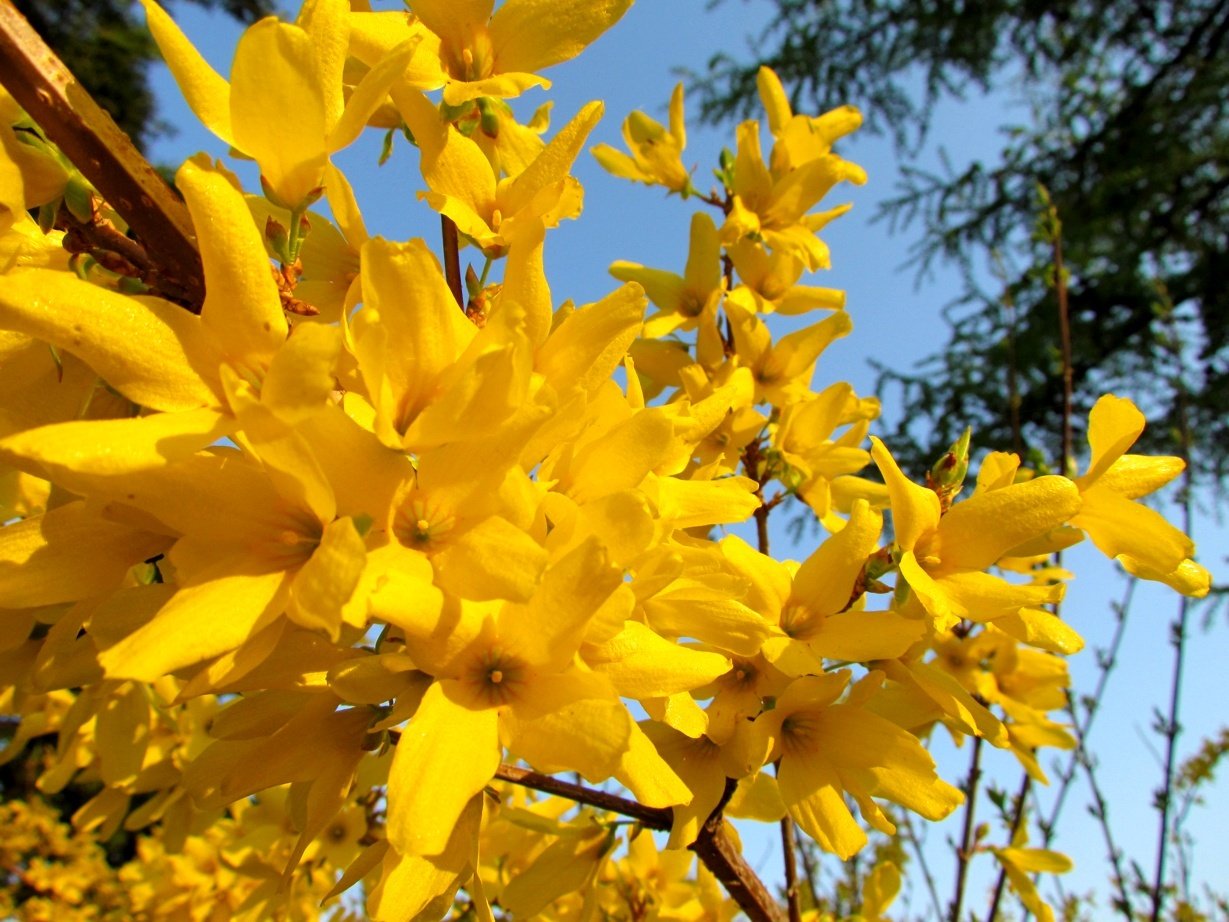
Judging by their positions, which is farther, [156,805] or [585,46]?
[156,805]

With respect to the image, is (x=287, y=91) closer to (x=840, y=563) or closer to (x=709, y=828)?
(x=840, y=563)

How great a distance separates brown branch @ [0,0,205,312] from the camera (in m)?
→ 0.71

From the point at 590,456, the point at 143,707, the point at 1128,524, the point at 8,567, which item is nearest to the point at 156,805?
the point at 143,707

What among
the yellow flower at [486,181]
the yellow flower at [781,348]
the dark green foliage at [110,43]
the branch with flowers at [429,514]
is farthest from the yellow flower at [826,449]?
the dark green foliage at [110,43]

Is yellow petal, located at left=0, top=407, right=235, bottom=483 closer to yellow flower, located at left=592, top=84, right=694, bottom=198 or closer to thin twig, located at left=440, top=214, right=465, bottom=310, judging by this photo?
thin twig, located at left=440, top=214, right=465, bottom=310

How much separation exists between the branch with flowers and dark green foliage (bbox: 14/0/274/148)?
10858 millimetres

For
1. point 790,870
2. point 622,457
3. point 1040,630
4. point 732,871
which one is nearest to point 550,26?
point 622,457

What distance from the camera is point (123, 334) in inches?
26.6

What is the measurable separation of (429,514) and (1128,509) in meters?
0.87

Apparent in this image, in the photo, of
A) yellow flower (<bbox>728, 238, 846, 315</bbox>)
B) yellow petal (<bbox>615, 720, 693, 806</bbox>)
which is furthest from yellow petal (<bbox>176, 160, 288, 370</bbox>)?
yellow flower (<bbox>728, 238, 846, 315</bbox>)

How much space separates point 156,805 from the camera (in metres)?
1.94

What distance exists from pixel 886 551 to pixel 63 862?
21.9 feet

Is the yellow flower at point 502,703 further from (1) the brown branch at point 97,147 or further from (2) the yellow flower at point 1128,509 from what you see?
(2) the yellow flower at point 1128,509

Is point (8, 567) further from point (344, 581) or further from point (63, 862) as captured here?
point (63, 862)
